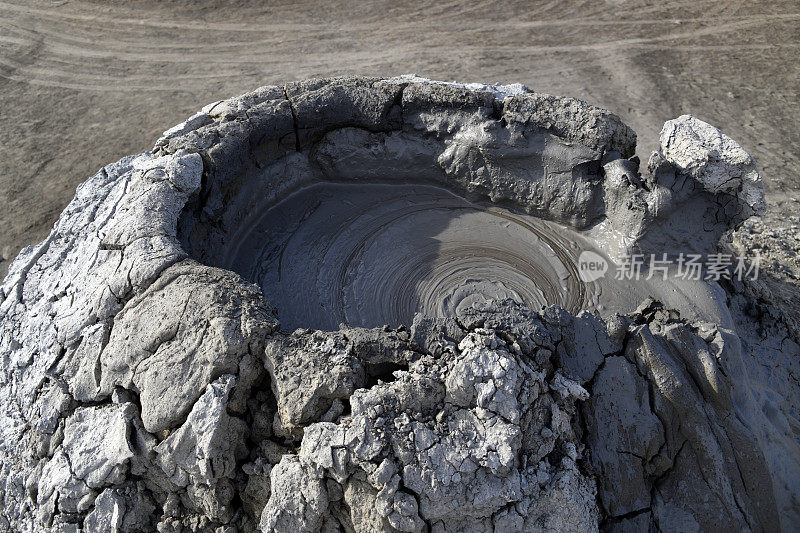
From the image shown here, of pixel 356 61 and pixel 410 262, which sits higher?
pixel 356 61

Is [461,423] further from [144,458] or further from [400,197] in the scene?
[400,197]

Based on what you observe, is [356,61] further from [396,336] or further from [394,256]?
[396,336]

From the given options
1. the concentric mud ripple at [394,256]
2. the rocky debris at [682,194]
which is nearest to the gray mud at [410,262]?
the concentric mud ripple at [394,256]
